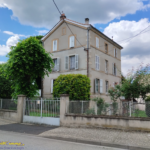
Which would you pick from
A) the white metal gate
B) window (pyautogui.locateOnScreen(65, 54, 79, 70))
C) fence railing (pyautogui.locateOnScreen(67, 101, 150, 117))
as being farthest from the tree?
fence railing (pyautogui.locateOnScreen(67, 101, 150, 117))

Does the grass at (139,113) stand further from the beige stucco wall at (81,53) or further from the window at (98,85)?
the window at (98,85)

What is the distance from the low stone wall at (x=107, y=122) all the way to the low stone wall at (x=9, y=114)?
167 inches

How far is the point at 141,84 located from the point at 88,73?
7.80 metres

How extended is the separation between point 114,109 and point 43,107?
441cm

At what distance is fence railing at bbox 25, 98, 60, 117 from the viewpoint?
34.2 ft

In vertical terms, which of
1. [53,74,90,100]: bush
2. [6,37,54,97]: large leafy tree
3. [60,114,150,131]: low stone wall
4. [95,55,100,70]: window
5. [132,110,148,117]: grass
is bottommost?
[60,114,150,131]: low stone wall

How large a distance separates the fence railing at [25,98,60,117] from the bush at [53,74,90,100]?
4.75 metres

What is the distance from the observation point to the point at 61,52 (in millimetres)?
20750

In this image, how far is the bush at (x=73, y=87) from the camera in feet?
52.4

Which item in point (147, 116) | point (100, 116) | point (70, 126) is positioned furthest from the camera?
point (70, 126)

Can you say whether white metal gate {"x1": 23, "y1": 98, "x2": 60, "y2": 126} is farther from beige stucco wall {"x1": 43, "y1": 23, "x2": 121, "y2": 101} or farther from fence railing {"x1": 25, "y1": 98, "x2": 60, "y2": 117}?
beige stucco wall {"x1": 43, "y1": 23, "x2": 121, "y2": 101}

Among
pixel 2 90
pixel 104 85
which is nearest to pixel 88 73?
pixel 104 85

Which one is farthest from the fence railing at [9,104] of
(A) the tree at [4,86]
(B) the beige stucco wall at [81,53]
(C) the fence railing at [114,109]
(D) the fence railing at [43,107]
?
(B) the beige stucco wall at [81,53]

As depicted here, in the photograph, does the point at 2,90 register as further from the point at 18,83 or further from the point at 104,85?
the point at 104,85
